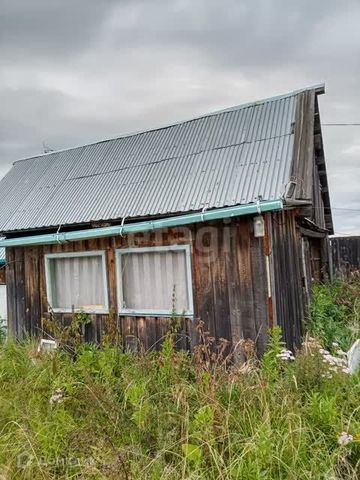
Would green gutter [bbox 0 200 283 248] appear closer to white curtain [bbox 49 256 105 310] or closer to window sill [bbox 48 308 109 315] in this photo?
white curtain [bbox 49 256 105 310]

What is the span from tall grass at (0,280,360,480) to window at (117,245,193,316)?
135 cm

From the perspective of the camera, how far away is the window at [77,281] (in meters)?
6.54

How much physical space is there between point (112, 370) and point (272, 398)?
2436mm

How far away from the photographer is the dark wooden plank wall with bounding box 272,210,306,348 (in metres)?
5.09

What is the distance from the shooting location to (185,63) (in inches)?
Result: 332

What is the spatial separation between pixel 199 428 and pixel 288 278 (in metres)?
2.77

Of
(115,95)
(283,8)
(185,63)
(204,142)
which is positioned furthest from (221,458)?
(115,95)

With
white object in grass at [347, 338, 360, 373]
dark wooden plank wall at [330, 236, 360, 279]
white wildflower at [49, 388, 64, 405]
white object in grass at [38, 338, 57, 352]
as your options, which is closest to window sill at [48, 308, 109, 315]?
white object in grass at [38, 338, 57, 352]

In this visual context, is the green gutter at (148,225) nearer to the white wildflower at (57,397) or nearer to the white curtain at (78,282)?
the white curtain at (78,282)

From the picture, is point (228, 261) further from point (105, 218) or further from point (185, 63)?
point (185, 63)

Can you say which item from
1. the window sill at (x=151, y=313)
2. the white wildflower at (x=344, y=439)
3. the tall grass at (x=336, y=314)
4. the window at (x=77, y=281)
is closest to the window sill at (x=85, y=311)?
the window at (x=77, y=281)

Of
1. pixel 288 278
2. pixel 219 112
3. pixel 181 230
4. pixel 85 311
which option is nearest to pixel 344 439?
pixel 288 278

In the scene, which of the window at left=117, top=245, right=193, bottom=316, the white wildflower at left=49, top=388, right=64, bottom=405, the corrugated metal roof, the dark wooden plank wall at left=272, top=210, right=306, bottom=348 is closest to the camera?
the white wildflower at left=49, top=388, right=64, bottom=405

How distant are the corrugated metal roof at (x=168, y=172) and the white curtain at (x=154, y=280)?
0.71m
